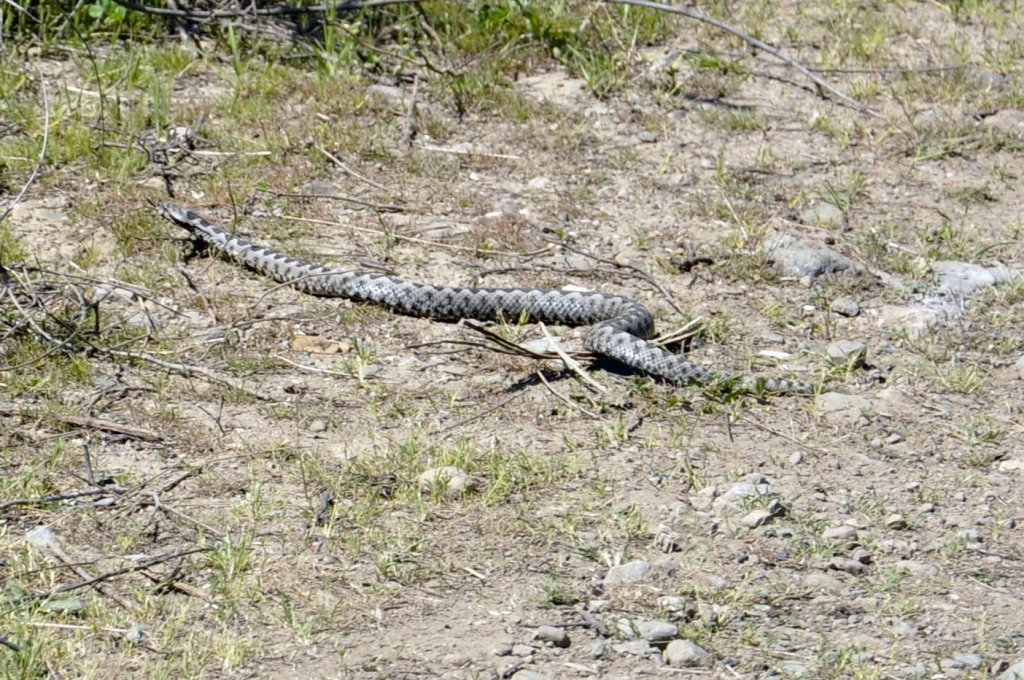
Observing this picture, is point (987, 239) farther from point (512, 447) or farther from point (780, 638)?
point (780, 638)

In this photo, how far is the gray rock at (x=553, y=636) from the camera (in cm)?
489

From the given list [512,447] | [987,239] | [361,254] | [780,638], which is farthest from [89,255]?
[987,239]

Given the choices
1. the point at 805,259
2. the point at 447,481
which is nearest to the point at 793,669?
the point at 447,481

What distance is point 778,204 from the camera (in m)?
8.91

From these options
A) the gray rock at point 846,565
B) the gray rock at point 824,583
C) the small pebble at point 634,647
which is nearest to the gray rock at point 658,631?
the small pebble at point 634,647

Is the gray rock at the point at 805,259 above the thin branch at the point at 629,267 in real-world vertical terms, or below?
above

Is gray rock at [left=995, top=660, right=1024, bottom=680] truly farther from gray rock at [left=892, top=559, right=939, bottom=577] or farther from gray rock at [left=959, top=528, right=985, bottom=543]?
gray rock at [left=959, top=528, right=985, bottom=543]

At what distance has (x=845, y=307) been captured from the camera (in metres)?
7.89

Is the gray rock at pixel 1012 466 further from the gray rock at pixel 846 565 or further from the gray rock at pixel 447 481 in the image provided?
the gray rock at pixel 447 481

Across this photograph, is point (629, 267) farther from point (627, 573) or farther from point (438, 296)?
point (627, 573)

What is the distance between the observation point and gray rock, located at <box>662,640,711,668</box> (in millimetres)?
4797

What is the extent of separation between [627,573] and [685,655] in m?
0.58

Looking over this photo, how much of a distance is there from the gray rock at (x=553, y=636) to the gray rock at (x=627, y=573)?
414 millimetres

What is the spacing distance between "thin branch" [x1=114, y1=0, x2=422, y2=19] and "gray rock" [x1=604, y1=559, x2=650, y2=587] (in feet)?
17.6
